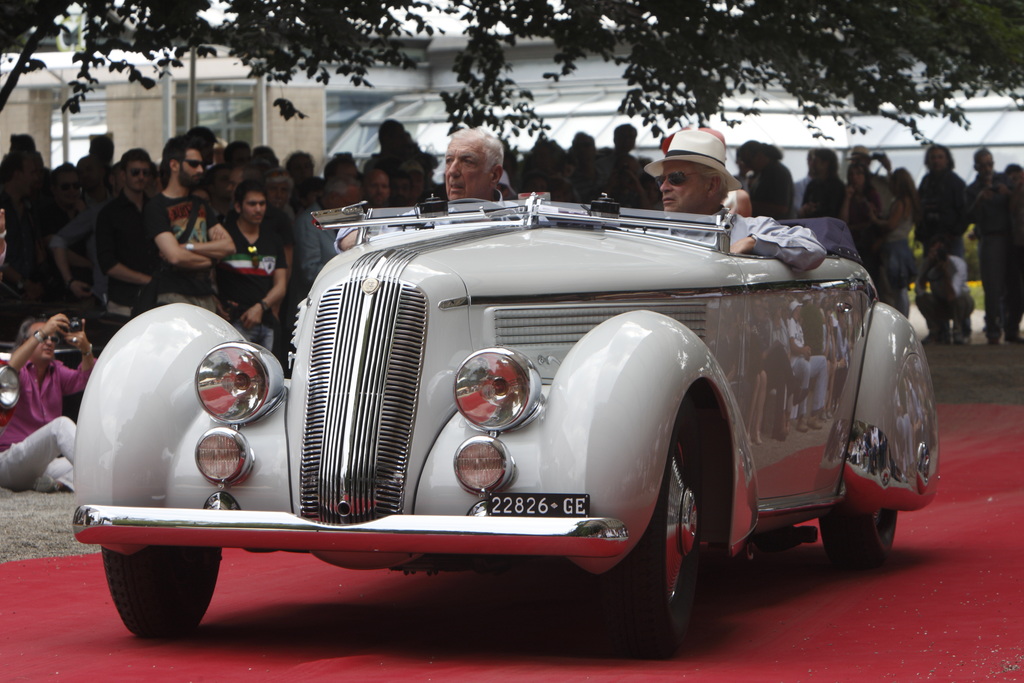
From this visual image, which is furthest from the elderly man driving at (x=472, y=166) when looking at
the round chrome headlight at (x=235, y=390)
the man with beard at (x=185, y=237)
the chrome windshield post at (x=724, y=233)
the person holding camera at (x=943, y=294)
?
the person holding camera at (x=943, y=294)

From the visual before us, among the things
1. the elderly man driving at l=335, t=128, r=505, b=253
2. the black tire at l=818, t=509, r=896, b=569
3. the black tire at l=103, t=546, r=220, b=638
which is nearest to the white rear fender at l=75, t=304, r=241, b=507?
the black tire at l=103, t=546, r=220, b=638

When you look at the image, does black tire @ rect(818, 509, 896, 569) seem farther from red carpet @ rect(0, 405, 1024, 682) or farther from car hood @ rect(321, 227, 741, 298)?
car hood @ rect(321, 227, 741, 298)

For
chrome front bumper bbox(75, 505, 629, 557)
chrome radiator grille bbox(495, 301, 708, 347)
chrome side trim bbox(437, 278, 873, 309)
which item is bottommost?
chrome front bumper bbox(75, 505, 629, 557)

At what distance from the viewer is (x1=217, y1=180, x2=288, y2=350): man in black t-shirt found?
942 cm

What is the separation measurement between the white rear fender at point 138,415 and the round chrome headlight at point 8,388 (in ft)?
10.7

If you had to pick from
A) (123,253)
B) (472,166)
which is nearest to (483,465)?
(472,166)

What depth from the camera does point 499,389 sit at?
13.9 feet

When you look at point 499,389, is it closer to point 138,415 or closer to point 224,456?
point 224,456

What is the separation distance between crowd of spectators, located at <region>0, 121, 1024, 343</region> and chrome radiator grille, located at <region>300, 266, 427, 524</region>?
2.56 metres

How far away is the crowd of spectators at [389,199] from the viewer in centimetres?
1036

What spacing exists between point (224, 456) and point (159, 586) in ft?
1.77

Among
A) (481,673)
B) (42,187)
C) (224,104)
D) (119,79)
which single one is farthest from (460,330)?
(224,104)

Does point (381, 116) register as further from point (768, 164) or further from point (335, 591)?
point (335, 591)

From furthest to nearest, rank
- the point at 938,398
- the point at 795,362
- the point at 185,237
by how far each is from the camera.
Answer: the point at 938,398 → the point at 185,237 → the point at 795,362
